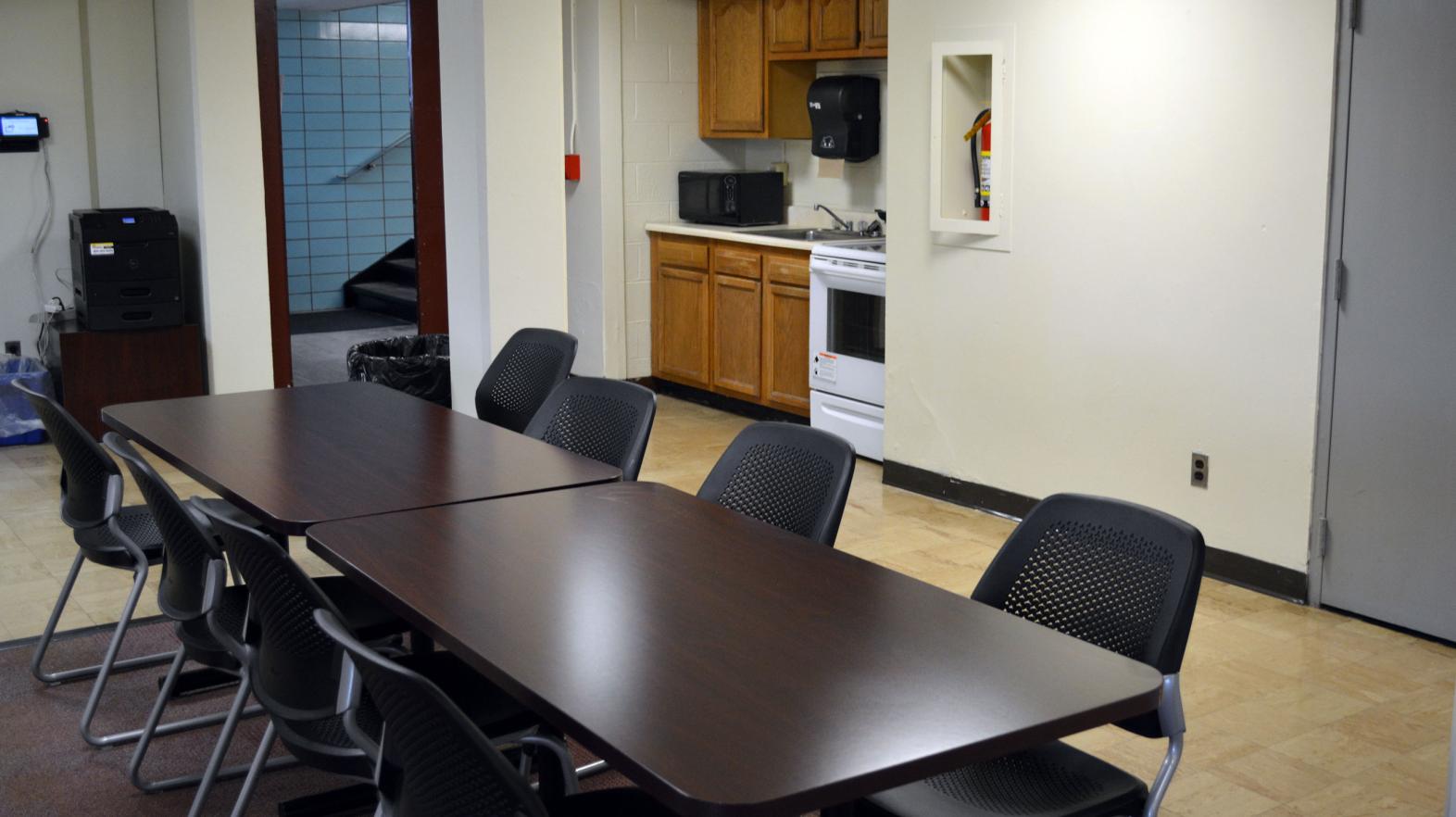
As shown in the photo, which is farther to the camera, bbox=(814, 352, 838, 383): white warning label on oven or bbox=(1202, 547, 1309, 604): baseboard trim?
bbox=(814, 352, 838, 383): white warning label on oven

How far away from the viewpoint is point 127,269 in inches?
260

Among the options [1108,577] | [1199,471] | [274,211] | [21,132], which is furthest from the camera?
[274,211]

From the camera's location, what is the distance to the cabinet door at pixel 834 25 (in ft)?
21.8

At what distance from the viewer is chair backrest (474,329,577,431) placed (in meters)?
4.31

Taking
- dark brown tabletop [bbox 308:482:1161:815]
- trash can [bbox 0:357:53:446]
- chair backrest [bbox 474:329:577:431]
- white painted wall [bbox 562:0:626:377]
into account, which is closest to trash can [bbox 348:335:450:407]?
white painted wall [bbox 562:0:626:377]

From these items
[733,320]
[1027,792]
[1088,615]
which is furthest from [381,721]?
[733,320]

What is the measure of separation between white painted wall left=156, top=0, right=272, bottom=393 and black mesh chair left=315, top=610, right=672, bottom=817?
17.0 feet

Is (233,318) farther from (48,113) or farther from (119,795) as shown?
Answer: (119,795)

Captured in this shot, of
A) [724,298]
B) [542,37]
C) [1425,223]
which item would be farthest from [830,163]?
[1425,223]

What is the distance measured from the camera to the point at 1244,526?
15.2 feet

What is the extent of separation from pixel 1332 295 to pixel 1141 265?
68 centimetres

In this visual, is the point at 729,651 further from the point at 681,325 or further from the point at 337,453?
the point at 681,325

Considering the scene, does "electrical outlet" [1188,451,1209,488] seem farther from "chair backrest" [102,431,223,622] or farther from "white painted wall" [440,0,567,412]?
"chair backrest" [102,431,223,622]

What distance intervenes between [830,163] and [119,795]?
4.94 m
